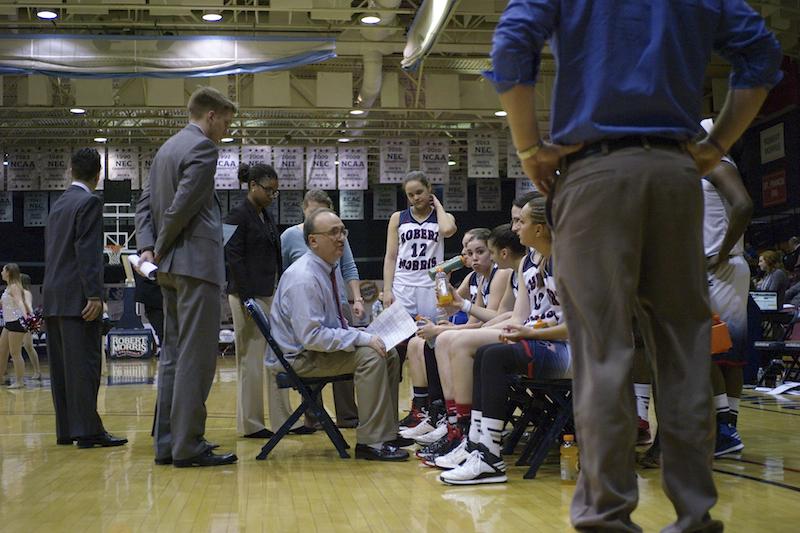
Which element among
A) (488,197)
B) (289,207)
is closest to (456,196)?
(488,197)

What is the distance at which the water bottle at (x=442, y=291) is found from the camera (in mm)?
5367

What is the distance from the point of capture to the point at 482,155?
1977 cm

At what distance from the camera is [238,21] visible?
1548cm

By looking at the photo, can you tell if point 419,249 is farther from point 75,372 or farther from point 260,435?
point 75,372

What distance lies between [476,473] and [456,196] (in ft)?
68.3

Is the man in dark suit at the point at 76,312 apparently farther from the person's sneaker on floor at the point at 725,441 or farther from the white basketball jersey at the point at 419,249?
the person's sneaker on floor at the point at 725,441

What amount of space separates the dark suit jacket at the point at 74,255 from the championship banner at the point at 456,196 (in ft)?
61.8

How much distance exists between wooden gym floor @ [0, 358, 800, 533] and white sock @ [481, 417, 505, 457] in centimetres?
17

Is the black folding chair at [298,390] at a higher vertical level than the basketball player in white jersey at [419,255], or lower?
lower

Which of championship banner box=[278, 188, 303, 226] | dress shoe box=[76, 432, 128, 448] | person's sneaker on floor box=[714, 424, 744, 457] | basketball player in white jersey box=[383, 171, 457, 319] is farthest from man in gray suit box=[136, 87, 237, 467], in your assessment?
championship banner box=[278, 188, 303, 226]

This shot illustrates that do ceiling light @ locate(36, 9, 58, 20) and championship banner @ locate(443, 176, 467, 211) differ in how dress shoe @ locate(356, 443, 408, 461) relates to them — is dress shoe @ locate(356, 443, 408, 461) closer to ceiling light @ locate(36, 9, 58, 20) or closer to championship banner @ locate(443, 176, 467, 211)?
ceiling light @ locate(36, 9, 58, 20)

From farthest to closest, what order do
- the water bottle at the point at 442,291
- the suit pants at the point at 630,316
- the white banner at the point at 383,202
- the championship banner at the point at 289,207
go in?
1. the white banner at the point at 383,202
2. the championship banner at the point at 289,207
3. the water bottle at the point at 442,291
4. the suit pants at the point at 630,316

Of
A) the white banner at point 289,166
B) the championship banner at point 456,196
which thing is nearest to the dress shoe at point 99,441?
the white banner at point 289,166

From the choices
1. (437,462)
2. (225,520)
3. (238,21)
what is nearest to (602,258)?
(225,520)
